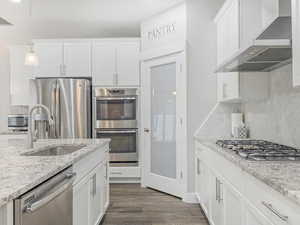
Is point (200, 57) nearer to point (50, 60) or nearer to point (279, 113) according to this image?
point (279, 113)

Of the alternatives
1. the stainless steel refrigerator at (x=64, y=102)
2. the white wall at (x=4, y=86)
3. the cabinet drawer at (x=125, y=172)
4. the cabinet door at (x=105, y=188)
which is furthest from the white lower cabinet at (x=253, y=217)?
the white wall at (x=4, y=86)

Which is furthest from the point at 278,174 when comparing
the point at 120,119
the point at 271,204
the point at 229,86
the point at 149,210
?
the point at 120,119

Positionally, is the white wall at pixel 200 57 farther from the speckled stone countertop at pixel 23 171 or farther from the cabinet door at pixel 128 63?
the speckled stone countertop at pixel 23 171

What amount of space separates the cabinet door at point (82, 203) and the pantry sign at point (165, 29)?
2.51m

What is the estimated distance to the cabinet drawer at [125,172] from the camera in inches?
190

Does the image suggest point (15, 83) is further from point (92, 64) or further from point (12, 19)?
point (92, 64)

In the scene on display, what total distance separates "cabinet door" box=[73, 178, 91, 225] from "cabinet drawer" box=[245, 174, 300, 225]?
1.15m

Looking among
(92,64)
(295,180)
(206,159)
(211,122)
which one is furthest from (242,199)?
(92,64)

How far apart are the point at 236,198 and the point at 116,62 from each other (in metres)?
3.57

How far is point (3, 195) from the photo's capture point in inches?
40.4

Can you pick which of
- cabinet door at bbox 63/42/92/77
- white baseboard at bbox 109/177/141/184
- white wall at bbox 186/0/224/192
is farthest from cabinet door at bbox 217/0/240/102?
cabinet door at bbox 63/42/92/77

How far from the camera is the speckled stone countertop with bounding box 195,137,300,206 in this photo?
1.09 m

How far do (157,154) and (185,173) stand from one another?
0.68 metres

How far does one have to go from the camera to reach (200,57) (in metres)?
3.92
